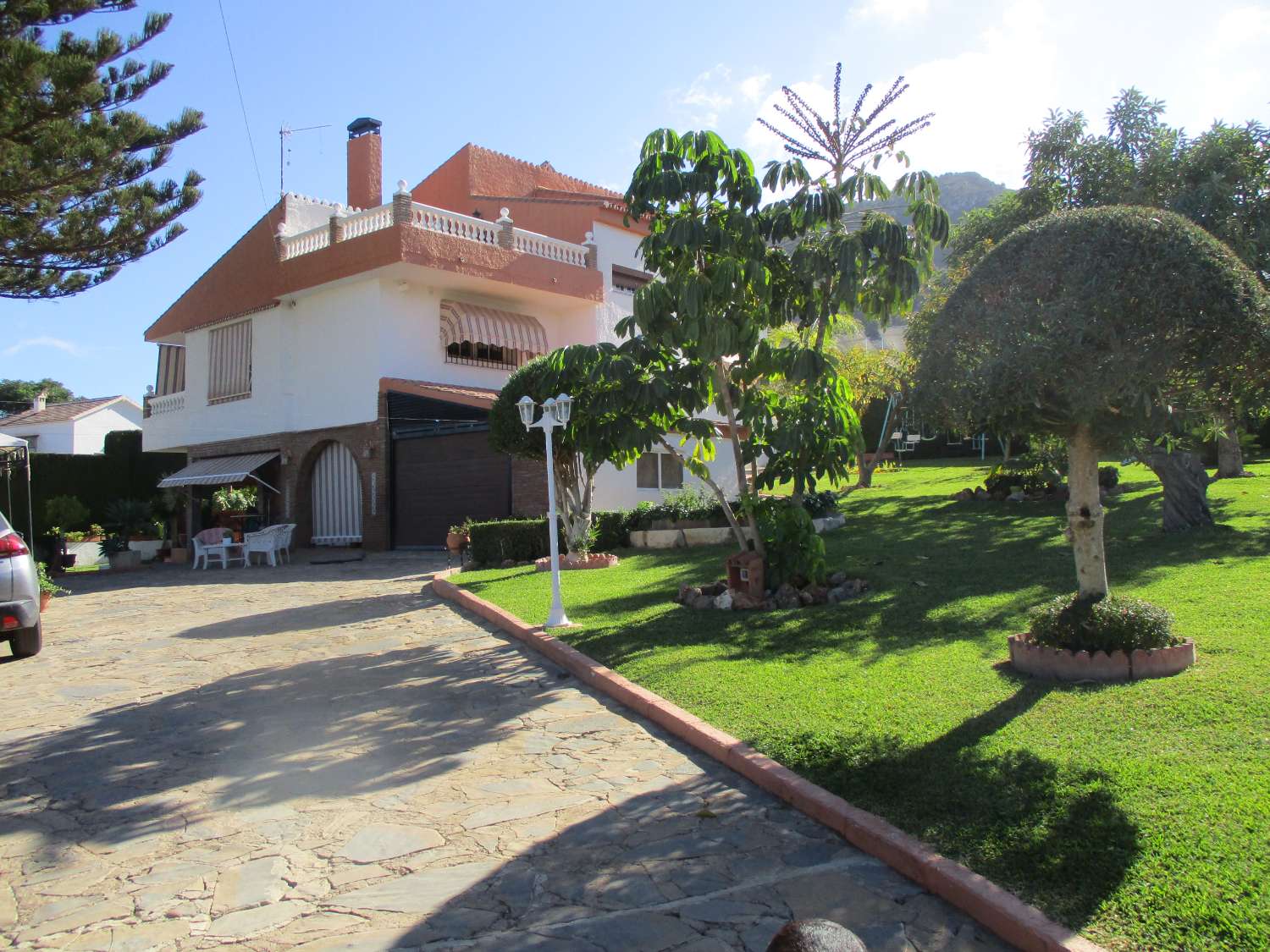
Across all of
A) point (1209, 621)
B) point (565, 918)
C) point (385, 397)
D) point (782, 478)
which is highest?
point (385, 397)

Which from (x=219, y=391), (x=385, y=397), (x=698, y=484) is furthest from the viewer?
(x=219, y=391)

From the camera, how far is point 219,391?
83.6 feet

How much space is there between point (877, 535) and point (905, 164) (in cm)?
605

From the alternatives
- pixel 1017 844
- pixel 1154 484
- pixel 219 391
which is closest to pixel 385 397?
pixel 219 391

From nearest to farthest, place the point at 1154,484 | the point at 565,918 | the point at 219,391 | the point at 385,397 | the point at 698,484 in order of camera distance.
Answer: the point at 565,918
the point at 1154,484
the point at 385,397
the point at 698,484
the point at 219,391

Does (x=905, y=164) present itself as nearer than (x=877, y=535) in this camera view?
Yes

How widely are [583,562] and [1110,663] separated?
397 inches

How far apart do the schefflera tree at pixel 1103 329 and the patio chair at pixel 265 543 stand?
57.2 feet

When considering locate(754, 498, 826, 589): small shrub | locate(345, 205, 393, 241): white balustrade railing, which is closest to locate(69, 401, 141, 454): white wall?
locate(345, 205, 393, 241): white balustrade railing

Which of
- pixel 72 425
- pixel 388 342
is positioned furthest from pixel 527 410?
pixel 72 425

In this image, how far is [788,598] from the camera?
9.58 m

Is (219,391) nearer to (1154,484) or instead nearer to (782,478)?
(782,478)

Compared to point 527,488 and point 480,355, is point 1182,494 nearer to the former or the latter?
point 527,488

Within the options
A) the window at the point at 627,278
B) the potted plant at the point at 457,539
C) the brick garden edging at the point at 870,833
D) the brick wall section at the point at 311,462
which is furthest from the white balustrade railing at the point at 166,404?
the brick garden edging at the point at 870,833
